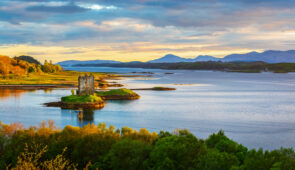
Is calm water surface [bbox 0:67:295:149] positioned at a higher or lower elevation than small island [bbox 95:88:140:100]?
lower

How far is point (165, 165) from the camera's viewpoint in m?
17.2

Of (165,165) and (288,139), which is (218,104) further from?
(165,165)

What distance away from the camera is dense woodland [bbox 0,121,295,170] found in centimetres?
1656

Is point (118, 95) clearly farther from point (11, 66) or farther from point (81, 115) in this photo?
point (11, 66)

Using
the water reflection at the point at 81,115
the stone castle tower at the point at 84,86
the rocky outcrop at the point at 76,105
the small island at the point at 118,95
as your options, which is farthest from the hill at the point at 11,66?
the water reflection at the point at 81,115

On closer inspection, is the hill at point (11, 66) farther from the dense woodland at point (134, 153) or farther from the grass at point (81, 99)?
the dense woodland at point (134, 153)

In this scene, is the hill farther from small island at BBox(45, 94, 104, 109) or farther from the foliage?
the foliage

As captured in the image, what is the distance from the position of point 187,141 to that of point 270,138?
71.2ft

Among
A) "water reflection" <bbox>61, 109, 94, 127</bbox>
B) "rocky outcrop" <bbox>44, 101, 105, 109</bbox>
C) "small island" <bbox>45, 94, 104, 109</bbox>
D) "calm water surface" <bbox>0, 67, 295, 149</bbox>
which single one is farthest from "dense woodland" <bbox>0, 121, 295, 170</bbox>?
"small island" <bbox>45, 94, 104, 109</bbox>

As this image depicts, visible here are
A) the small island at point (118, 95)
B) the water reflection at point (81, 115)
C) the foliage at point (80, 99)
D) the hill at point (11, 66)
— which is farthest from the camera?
the hill at point (11, 66)

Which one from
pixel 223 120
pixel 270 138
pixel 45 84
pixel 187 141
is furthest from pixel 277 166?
pixel 45 84

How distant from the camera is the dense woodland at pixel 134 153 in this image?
16562 mm

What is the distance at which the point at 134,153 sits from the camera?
18516 millimetres

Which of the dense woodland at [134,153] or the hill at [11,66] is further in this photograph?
the hill at [11,66]
